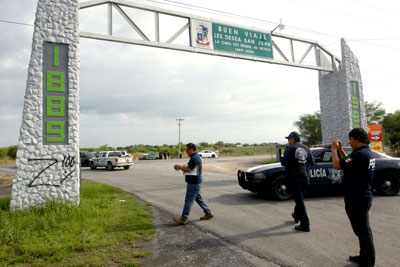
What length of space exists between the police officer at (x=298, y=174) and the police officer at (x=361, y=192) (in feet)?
4.46

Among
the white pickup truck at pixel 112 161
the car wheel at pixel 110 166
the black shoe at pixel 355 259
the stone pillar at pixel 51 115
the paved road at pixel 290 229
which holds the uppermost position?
the stone pillar at pixel 51 115

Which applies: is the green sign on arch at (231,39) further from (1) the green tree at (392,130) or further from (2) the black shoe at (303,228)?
(1) the green tree at (392,130)

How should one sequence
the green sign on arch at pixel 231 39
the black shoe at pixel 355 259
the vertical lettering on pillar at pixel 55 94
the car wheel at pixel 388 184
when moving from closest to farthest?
the black shoe at pixel 355 259
the vertical lettering on pillar at pixel 55 94
the car wheel at pixel 388 184
the green sign on arch at pixel 231 39

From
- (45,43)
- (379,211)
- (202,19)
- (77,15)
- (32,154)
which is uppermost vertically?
(202,19)

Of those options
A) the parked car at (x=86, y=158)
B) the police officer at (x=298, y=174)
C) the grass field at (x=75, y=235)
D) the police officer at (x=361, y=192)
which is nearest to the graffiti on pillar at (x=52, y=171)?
the grass field at (x=75, y=235)

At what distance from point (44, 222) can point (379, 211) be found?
7339 mm

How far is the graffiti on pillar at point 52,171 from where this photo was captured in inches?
268

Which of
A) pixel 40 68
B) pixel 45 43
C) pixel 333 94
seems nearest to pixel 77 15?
pixel 45 43

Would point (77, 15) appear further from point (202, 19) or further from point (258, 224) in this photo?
point (258, 224)

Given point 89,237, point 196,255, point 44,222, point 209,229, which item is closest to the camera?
point 196,255

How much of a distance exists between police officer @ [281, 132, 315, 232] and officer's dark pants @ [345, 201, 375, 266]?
1460 mm

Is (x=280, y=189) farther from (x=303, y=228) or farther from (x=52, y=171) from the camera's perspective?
(x=52, y=171)

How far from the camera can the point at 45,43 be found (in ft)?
23.7

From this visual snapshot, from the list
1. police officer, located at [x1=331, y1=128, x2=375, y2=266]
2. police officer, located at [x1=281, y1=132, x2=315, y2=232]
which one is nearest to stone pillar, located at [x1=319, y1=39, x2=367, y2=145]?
police officer, located at [x1=281, y1=132, x2=315, y2=232]
